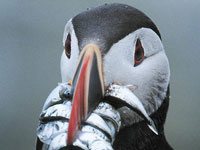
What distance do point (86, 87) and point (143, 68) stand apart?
0.30 meters

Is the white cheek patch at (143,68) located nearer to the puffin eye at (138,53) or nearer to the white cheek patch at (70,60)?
the puffin eye at (138,53)

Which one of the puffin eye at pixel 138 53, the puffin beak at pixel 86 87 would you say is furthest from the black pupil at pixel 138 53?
the puffin beak at pixel 86 87

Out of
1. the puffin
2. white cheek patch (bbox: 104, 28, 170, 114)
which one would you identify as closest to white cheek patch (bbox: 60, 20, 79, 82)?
the puffin

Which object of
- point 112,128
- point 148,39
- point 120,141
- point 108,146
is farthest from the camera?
point 148,39

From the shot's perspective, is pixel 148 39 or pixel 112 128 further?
pixel 148 39

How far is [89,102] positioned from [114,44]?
248 mm

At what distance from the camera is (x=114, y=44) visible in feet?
5.70

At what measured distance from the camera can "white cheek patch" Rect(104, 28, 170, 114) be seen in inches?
67.8

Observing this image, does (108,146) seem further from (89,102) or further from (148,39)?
(148,39)

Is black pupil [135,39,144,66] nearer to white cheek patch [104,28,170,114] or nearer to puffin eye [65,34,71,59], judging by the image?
white cheek patch [104,28,170,114]

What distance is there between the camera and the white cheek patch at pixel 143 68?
1723 mm

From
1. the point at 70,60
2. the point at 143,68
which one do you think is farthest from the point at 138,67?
the point at 70,60

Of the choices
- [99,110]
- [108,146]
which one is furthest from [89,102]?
[108,146]

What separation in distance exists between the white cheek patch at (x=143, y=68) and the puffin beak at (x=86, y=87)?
0.05m
